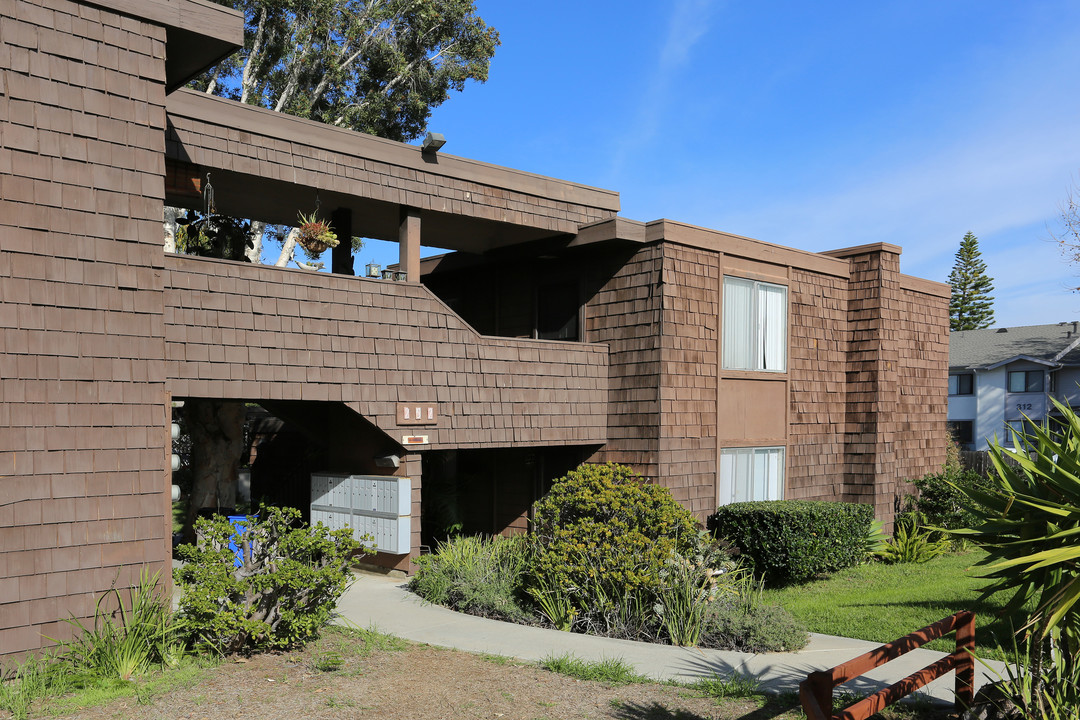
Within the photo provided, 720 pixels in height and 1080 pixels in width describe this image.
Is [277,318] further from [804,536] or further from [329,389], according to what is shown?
[804,536]

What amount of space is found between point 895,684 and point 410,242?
8.78 meters

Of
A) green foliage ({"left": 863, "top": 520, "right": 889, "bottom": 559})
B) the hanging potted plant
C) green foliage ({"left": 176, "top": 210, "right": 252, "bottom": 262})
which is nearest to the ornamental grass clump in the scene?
the hanging potted plant

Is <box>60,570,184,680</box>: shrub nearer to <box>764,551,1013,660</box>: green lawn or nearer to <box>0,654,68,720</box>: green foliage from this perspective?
<box>0,654,68,720</box>: green foliage

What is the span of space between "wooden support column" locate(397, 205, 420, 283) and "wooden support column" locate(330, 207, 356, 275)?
3.62 feet

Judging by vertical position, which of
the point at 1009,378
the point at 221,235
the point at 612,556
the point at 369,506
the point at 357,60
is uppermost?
the point at 357,60

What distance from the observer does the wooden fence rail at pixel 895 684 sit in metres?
4.43

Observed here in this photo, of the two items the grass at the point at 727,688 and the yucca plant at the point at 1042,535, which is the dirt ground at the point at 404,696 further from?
the yucca plant at the point at 1042,535

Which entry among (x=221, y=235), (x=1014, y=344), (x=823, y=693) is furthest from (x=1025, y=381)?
(x=823, y=693)

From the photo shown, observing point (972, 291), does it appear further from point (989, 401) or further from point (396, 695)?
point (396, 695)

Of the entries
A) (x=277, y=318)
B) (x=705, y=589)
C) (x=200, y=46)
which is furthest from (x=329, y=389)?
(x=705, y=589)

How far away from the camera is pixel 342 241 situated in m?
12.7

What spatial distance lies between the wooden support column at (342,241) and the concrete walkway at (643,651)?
5.21m

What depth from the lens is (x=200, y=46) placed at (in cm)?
857

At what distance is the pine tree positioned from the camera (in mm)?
50781
